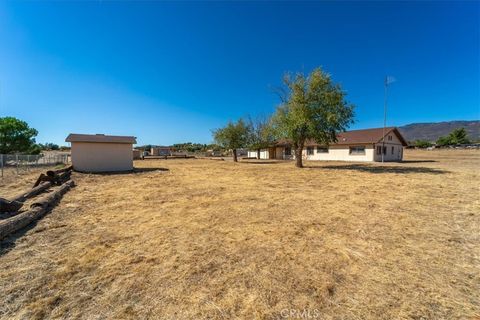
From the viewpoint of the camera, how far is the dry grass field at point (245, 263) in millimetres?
2611

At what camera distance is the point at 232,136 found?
112ft

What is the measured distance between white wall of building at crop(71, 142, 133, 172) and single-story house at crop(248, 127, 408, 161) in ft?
61.8

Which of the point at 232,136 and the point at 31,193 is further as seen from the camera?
the point at 232,136

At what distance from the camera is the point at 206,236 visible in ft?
15.4

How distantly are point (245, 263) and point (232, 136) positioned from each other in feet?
102

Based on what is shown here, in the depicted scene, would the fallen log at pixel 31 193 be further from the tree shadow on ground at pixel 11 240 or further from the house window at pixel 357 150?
the house window at pixel 357 150

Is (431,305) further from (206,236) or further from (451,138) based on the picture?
(451,138)

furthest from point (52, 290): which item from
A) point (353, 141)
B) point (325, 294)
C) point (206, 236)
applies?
point (353, 141)

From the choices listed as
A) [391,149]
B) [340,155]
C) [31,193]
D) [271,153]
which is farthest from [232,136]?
[31,193]

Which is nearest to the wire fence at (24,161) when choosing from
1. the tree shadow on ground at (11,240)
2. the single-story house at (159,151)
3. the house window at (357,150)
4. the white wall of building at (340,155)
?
the tree shadow on ground at (11,240)

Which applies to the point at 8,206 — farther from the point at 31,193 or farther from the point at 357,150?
the point at 357,150

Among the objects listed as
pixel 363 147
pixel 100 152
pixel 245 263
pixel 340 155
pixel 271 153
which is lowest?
pixel 245 263

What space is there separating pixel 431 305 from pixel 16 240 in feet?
22.6

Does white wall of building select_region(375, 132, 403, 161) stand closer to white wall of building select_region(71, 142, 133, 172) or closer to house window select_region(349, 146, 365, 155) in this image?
house window select_region(349, 146, 365, 155)
